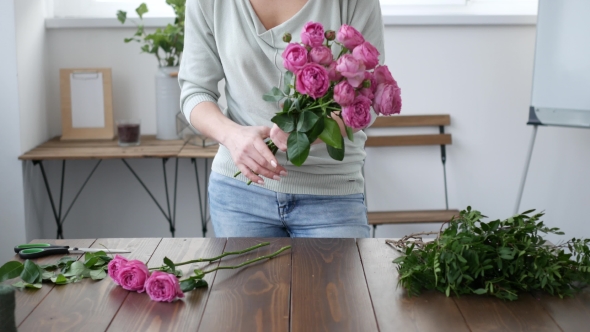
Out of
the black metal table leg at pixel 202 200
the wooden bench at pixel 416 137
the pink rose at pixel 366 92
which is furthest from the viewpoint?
the wooden bench at pixel 416 137

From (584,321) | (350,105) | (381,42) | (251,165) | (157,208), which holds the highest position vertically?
(381,42)

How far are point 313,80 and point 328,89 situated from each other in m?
0.06

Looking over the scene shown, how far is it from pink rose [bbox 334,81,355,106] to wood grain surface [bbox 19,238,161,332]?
0.53m

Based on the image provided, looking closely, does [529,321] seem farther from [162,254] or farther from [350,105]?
[162,254]

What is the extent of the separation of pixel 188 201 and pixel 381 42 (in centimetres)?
200

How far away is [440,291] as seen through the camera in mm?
1282

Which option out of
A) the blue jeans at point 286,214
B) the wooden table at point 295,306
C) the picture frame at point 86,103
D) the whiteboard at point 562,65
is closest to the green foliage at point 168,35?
the picture frame at point 86,103

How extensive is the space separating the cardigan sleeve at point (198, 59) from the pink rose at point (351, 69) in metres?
0.63

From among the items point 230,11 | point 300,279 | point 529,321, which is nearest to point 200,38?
point 230,11

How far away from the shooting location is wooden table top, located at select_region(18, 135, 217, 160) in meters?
2.89

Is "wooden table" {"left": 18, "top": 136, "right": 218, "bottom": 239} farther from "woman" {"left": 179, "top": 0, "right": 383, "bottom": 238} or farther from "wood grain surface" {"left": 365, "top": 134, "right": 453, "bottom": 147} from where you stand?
"woman" {"left": 179, "top": 0, "right": 383, "bottom": 238}

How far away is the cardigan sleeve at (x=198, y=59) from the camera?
175 centimetres

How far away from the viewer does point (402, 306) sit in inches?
47.9

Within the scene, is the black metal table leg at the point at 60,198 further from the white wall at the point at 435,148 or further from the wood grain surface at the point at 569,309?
the wood grain surface at the point at 569,309
